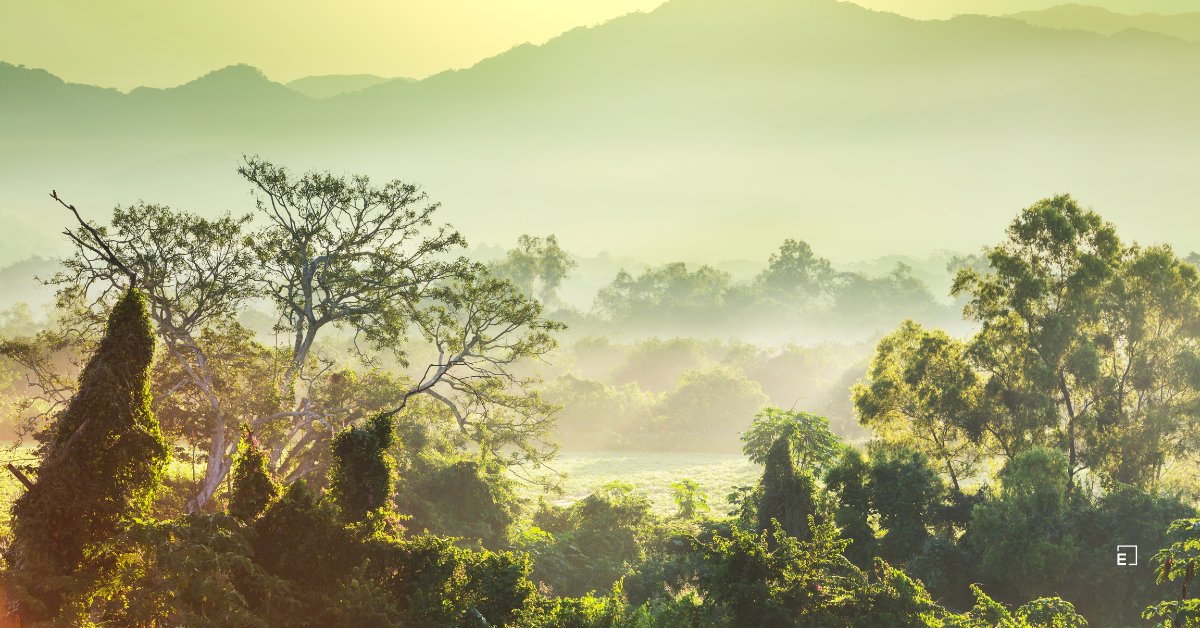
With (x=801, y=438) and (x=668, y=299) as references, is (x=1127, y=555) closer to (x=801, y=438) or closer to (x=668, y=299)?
(x=801, y=438)

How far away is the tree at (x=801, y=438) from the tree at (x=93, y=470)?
20.1 meters

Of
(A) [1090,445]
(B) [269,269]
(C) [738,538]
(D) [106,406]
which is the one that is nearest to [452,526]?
(B) [269,269]

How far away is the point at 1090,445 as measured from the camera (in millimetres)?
23859

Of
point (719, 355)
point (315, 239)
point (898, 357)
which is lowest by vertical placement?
point (898, 357)

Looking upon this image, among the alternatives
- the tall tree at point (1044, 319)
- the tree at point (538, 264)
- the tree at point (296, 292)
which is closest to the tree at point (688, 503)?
the tree at point (296, 292)

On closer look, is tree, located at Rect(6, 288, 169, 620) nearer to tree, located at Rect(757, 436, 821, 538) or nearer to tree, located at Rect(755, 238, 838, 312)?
tree, located at Rect(757, 436, 821, 538)

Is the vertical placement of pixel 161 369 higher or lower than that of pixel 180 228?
lower

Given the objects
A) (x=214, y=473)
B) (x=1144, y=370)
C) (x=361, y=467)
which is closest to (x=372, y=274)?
(x=214, y=473)

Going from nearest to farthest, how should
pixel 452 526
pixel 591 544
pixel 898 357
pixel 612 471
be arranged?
pixel 452 526
pixel 591 544
pixel 898 357
pixel 612 471

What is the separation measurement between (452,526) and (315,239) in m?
10.9

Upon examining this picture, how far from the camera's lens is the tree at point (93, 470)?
9.31 m

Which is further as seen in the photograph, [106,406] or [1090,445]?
[1090,445]

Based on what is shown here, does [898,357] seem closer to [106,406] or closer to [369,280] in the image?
[369,280]

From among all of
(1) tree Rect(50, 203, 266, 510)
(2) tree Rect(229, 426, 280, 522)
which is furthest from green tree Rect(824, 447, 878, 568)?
(1) tree Rect(50, 203, 266, 510)
